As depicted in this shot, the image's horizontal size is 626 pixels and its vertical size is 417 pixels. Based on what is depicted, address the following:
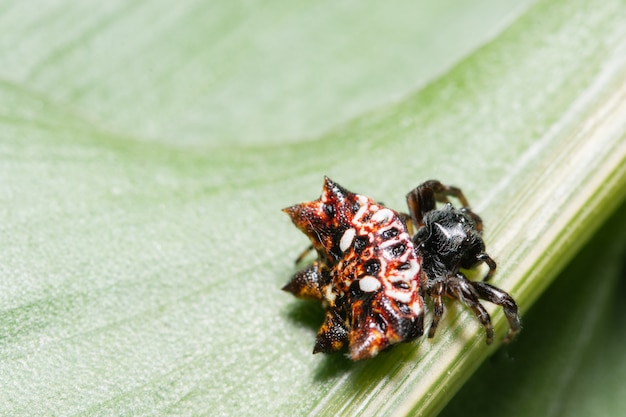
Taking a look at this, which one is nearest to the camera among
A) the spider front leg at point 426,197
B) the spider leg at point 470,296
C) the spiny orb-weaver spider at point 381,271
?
the spiny orb-weaver spider at point 381,271

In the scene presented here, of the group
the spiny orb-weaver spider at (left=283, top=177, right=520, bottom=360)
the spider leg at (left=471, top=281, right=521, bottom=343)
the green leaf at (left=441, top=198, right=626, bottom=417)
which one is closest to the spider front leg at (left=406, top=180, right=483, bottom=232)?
the spiny orb-weaver spider at (left=283, top=177, right=520, bottom=360)

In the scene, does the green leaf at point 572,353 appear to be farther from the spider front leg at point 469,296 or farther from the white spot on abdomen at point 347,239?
the white spot on abdomen at point 347,239

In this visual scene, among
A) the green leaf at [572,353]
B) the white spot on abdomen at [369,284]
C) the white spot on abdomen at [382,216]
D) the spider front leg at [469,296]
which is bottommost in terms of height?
the green leaf at [572,353]

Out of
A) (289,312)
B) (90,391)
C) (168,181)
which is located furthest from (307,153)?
(90,391)

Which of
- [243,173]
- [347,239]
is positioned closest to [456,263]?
[347,239]

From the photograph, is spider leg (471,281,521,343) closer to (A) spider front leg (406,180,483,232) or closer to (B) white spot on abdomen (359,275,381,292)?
(A) spider front leg (406,180,483,232)

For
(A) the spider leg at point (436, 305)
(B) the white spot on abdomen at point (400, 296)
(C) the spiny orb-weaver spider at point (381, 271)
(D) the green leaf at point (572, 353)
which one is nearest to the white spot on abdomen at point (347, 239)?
(C) the spiny orb-weaver spider at point (381, 271)

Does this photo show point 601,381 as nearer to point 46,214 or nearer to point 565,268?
point 565,268
